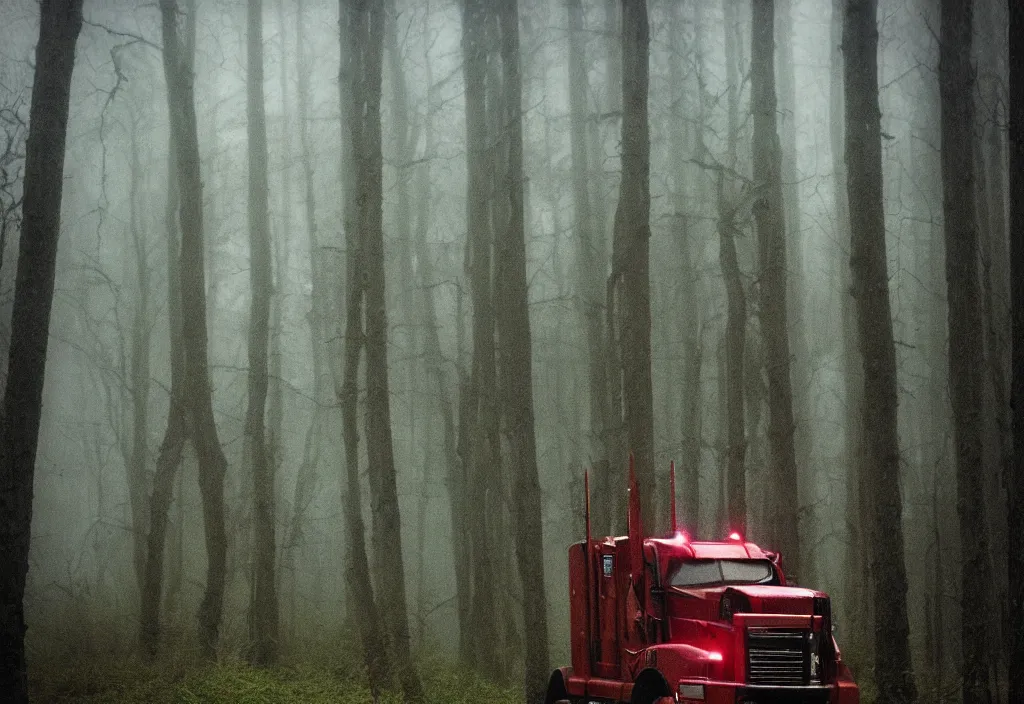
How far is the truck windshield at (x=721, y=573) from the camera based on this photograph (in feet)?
35.3

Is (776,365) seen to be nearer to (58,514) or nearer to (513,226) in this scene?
(513,226)

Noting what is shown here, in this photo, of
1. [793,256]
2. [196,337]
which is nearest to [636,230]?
[196,337]

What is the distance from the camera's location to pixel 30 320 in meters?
13.5

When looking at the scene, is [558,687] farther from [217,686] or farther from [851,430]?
[851,430]

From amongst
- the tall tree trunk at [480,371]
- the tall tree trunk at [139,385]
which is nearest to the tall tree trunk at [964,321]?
the tall tree trunk at [480,371]

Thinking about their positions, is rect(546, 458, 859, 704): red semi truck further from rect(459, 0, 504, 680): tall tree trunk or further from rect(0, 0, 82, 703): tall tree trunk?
rect(459, 0, 504, 680): tall tree trunk

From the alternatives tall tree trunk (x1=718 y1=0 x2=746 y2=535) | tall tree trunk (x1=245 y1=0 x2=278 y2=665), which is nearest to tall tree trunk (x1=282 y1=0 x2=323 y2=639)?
tall tree trunk (x1=245 y1=0 x2=278 y2=665)

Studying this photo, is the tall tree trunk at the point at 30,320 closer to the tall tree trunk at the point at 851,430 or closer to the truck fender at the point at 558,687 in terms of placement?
the truck fender at the point at 558,687

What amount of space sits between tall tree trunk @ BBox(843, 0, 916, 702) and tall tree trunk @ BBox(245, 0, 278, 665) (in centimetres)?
986

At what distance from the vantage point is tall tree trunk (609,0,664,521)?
55.0 ft

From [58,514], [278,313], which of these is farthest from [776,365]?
[58,514]

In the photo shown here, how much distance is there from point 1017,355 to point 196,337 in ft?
41.8

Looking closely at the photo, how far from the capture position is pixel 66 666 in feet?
56.3

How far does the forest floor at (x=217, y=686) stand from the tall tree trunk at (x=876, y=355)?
19.7 feet
